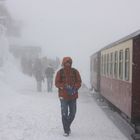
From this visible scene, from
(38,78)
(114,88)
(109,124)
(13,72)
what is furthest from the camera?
(13,72)

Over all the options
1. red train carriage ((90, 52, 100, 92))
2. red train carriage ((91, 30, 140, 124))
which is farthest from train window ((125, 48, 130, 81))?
red train carriage ((90, 52, 100, 92))

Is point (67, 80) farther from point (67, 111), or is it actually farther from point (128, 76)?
point (128, 76)

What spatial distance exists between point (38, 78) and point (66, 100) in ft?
55.7

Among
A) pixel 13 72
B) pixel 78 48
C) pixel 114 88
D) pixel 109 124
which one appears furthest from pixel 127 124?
pixel 78 48

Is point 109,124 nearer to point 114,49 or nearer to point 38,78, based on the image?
point 114,49

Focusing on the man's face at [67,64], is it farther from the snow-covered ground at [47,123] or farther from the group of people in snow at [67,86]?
the snow-covered ground at [47,123]

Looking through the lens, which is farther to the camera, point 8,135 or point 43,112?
point 43,112

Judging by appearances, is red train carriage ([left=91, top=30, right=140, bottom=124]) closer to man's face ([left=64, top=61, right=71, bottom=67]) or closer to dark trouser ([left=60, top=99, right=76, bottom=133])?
dark trouser ([left=60, top=99, right=76, bottom=133])

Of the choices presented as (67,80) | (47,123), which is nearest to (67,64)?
(67,80)

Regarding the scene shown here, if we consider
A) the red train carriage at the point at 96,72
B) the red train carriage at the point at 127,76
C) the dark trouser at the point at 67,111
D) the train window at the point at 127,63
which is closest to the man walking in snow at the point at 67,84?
the dark trouser at the point at 67,111

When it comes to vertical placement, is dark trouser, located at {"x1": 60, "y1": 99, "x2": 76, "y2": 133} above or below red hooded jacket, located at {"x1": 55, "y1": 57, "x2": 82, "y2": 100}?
below

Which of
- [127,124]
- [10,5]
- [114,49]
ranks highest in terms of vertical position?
[10,5]

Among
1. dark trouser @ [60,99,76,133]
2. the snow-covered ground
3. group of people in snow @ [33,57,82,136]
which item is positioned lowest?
the snow-covered ground

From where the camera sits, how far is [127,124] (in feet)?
49.9
